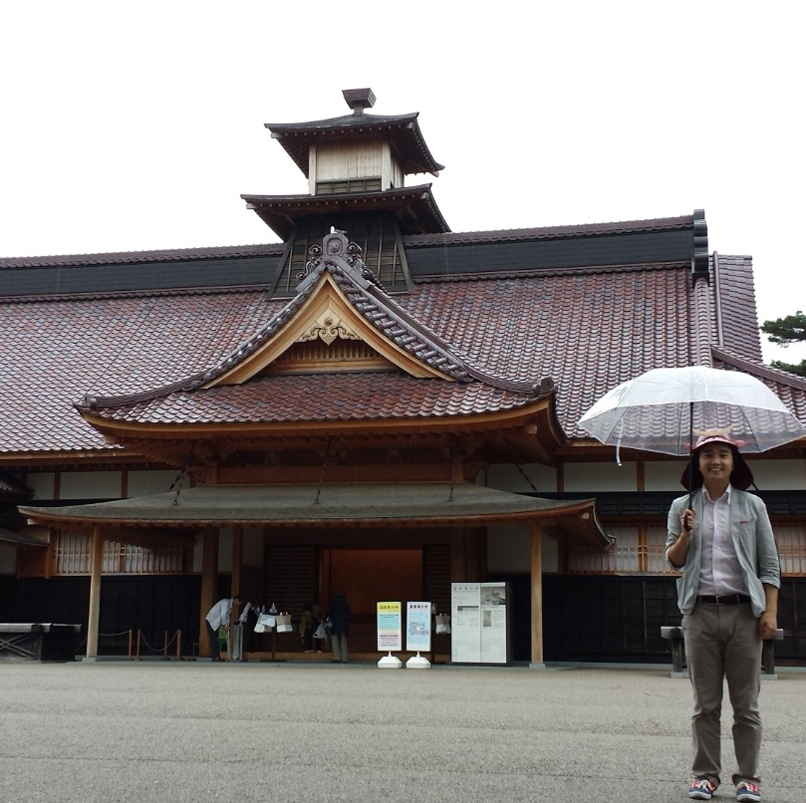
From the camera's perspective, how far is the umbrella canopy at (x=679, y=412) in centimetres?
686

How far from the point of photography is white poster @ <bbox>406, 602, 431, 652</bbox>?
15.9 m

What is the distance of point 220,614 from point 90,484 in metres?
4.17

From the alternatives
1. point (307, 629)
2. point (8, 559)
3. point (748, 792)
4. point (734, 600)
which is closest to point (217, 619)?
point (307, 629)

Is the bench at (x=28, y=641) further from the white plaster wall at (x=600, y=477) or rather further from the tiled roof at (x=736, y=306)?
the tiled roof at (x=736, y=306)

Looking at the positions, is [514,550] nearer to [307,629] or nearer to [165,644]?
[307,629]

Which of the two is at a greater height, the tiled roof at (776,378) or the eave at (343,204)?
the eave at (343,204)

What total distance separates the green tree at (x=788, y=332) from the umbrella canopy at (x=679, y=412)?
1027 inches

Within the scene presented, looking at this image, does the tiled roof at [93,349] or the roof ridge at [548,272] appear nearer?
the tiled roof at [93,349]

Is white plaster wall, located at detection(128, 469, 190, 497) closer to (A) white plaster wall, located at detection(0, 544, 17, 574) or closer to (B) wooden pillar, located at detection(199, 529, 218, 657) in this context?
(B) wooden pillar, located at detection(199, 529, 218, 657)

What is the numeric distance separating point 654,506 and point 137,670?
8205 millimetres

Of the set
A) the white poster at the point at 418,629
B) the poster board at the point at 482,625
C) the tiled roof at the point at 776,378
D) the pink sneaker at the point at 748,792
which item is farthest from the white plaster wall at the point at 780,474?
the pink sneaker at the point at 748,792

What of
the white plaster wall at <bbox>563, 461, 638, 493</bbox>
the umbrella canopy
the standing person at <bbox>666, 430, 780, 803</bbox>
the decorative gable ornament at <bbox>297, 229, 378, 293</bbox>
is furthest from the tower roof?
the standing person at <bbox>666, 430, 780, 803</bbox>

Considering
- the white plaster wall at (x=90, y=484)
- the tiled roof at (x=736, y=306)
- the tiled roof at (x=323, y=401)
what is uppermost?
the tiled roof at (x=736, y=306)

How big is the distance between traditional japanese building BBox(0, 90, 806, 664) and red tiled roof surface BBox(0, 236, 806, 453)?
0.06 meters
